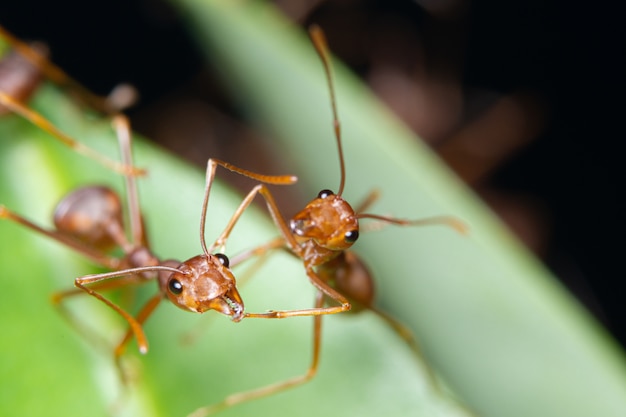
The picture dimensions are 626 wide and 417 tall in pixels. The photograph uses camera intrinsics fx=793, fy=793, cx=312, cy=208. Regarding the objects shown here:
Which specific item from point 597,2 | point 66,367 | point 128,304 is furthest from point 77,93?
point 597,2

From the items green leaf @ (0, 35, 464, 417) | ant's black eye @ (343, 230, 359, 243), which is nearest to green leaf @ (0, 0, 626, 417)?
green leaf @ (0, 35, 464, 417)

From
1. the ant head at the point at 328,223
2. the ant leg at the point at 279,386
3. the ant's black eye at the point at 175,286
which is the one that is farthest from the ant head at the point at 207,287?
the ant leg at the point at 279,386

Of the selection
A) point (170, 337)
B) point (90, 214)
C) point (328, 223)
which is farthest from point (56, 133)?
point (328, 223)

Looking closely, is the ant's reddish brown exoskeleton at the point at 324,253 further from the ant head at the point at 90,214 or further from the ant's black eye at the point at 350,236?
the ant head at the point at 90,214

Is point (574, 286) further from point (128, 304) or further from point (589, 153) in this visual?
point (128, 304)

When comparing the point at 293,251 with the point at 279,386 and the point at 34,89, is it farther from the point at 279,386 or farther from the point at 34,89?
the point at 34,89
